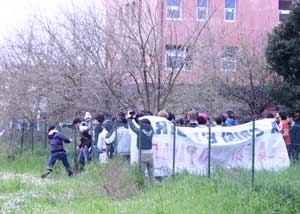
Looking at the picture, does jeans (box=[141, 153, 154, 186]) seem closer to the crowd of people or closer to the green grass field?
the crowd of people

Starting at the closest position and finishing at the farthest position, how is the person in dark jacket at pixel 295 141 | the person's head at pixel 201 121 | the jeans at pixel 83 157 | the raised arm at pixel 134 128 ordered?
the raised arm at pixel 134 128 → the person in dark jacket at pixel 295 141 → the person's head at pixel 201 121 → the jeans at pixel 83 157

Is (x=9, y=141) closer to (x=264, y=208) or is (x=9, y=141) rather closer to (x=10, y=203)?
(x=10, y=203)

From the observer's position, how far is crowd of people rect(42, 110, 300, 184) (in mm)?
16125

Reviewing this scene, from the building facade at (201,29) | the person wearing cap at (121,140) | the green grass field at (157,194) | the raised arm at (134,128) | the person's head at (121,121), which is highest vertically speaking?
the building facade at (201,29)

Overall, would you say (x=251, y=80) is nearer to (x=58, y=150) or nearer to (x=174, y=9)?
(x=174, y=9)

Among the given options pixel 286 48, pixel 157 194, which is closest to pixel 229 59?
pixel 286 48

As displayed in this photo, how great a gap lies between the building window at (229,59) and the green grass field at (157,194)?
603 inches

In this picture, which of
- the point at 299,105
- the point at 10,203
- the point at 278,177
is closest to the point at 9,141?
the point at 299,105

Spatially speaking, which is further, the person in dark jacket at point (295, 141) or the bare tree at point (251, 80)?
the bare tree at point (251, 80)

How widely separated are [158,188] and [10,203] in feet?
10.7

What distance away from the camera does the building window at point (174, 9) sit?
26.4m

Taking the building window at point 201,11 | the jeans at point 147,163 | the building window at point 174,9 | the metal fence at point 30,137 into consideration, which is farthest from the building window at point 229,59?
the jeans at point 147,163

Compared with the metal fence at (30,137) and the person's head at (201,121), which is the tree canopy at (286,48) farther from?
the metal fence at (30,137)

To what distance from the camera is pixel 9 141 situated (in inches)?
1136
